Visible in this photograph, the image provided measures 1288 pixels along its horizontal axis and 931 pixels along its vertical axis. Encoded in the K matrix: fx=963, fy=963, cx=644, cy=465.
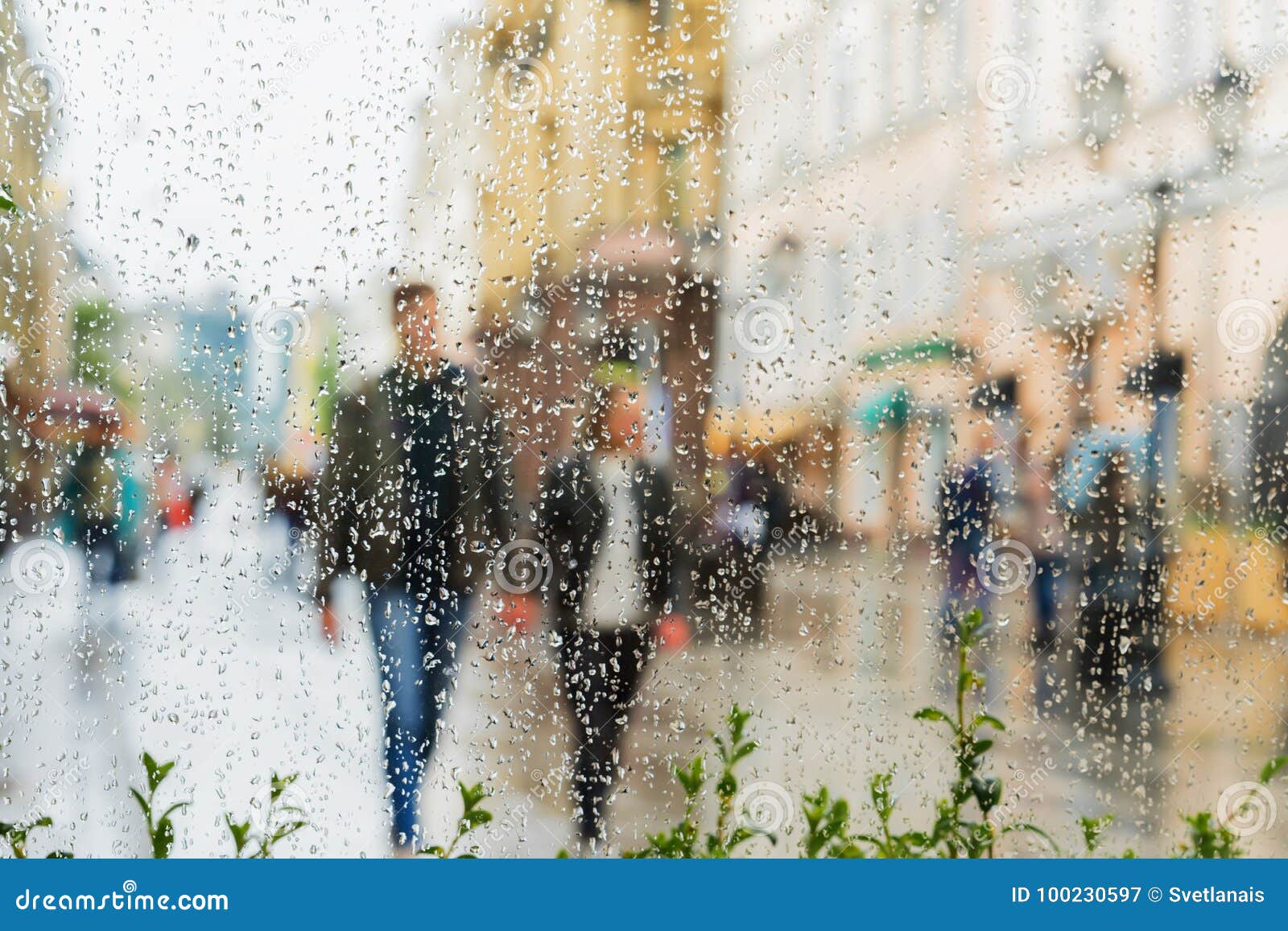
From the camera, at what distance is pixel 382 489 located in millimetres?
1661

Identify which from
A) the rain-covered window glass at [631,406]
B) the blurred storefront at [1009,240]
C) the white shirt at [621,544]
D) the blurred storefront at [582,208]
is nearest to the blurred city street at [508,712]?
the rain-covered window glass at [631,406]

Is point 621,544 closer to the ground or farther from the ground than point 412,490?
A: closer to the ground

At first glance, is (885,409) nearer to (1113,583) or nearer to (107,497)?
(1113,583)

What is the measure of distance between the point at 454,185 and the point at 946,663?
1.19 m

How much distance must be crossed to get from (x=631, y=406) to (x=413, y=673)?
1.97 feet

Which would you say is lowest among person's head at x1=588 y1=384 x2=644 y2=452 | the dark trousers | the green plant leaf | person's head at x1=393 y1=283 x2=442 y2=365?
the green plant leaf

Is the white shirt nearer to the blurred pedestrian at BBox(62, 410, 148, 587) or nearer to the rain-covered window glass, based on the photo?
the rain-covered window glass

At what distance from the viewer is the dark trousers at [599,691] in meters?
1.68

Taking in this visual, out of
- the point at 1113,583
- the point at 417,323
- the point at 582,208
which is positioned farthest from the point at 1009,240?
the point at 417,323

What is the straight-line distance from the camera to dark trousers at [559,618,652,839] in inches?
66.1

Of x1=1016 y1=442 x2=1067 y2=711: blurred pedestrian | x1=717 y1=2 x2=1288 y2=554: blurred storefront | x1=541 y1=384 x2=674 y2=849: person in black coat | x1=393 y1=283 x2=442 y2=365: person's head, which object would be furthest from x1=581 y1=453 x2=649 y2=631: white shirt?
x1=1016 y1=442 x2=1067 y2=711: blurred pedestrian

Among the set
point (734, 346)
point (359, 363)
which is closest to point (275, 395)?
point (359, 363)

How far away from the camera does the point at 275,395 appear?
1.66 metres

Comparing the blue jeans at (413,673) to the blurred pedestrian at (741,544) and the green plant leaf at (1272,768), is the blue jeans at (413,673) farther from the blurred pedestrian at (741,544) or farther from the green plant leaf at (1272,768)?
the green plant leaf at (1272,768)
